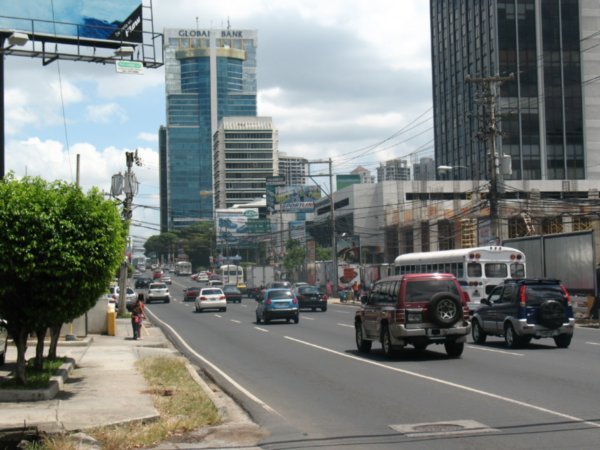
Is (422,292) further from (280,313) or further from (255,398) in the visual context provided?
(280,313)

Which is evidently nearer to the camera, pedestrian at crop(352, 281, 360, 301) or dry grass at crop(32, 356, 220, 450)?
dry grass at crop(32, 356, 220, 450)

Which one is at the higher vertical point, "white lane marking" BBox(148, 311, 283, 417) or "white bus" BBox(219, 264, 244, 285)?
"white bus" BBox(219, 264, 244, 285)

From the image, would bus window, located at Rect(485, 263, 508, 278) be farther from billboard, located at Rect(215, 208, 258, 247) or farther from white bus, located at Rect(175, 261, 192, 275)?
white bus, located at Rect(175, 261, 192, 275)

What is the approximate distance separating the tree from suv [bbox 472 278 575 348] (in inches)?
467

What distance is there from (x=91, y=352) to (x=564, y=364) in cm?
1325

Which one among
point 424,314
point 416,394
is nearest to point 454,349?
point 424,314

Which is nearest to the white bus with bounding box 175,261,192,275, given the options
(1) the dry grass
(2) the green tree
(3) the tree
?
(2) the green tree

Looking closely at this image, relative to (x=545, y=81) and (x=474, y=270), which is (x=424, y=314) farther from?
(x=545, y=81)

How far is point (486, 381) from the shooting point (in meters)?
15.4

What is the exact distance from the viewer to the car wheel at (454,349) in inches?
789

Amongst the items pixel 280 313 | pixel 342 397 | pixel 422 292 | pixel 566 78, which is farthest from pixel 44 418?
pixel 566 78

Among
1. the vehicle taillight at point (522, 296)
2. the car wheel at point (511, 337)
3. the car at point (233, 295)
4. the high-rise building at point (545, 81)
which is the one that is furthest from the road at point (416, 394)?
the high-rise building at point (545, 81)

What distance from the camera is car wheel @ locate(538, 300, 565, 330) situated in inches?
851

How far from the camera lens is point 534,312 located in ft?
71.2
